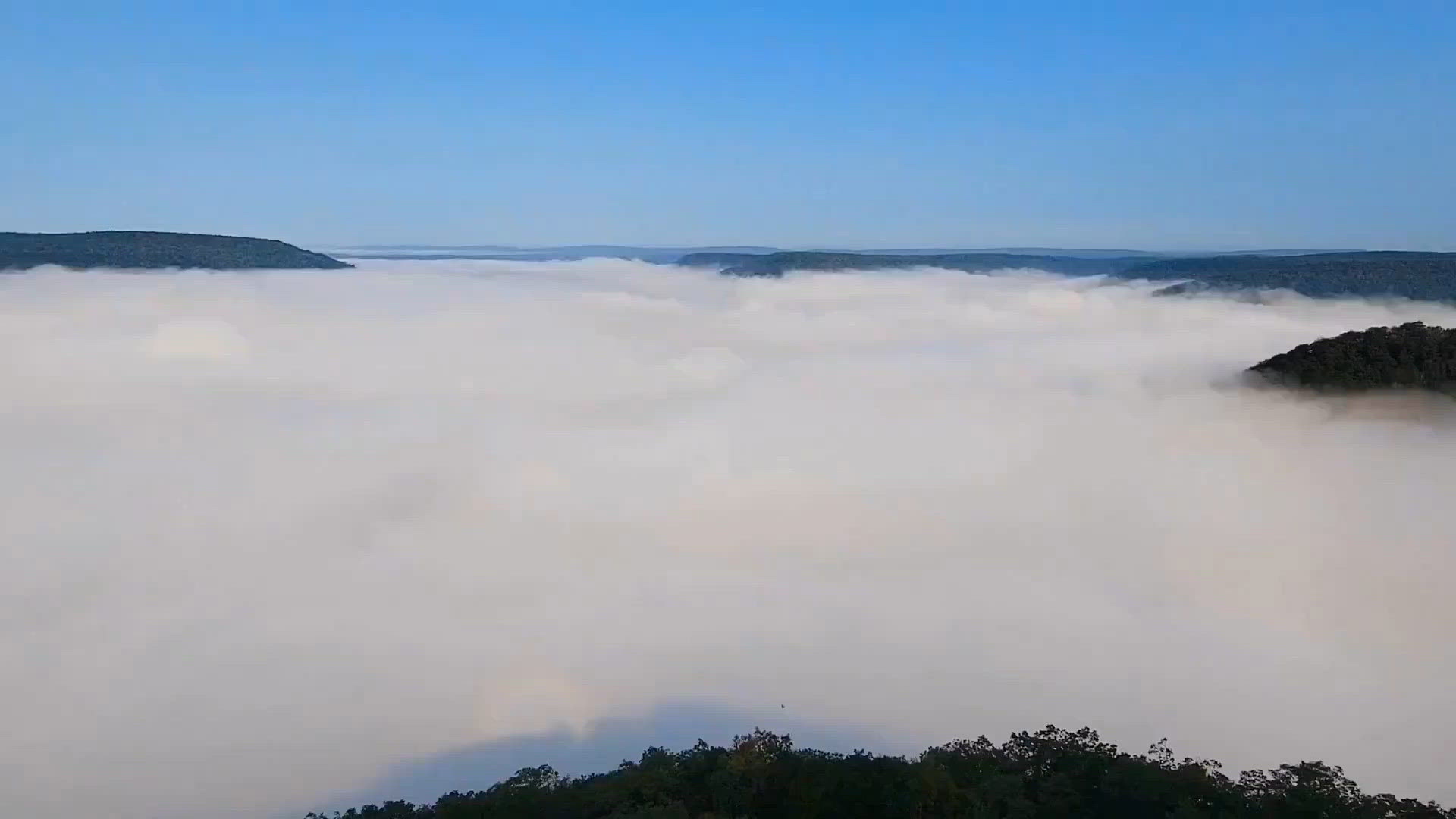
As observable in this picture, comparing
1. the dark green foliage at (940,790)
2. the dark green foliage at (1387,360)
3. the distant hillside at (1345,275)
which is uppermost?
the distant hillside at (1345,275)

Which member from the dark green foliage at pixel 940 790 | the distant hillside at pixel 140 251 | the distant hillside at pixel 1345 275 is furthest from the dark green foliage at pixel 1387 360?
the distant hillside at pixel 140 251

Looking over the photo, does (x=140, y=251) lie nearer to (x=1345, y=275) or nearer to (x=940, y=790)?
(x=940, y=790)

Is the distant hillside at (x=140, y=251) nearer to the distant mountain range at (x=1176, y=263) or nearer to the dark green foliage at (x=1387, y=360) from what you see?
the distant mountain range at (x=1176, y=263)

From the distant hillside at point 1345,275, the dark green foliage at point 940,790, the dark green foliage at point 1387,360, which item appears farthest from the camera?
the distant hillside at point 1345,275

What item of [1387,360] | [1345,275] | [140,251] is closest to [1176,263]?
[1345,275]

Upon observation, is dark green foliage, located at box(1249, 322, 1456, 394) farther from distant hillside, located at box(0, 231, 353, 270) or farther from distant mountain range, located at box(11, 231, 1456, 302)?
distant hillside, located at box(0, 231, 353, 270)

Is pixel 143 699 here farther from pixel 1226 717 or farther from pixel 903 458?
pixel 903 458

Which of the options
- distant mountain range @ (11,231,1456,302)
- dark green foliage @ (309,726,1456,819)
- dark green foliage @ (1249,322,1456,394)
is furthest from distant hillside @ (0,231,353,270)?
dark green foliage @ (1249,322,1456,394)
